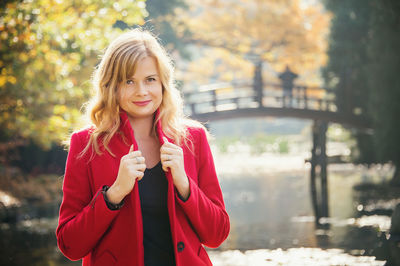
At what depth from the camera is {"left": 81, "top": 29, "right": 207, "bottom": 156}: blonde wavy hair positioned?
2164 mm

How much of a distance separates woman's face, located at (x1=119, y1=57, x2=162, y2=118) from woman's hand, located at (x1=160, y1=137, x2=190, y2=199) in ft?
0.74

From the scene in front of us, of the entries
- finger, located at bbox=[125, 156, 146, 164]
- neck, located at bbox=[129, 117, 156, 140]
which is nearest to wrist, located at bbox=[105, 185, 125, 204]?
finger, located at bbox=[125, 156, 146, 164]

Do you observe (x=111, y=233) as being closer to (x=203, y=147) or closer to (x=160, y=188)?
(x=160, y=188)

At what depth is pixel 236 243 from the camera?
10586 millimetres

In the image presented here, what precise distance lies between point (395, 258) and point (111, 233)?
720cm

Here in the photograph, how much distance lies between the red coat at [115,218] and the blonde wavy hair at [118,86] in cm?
5

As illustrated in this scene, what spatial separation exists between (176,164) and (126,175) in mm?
192

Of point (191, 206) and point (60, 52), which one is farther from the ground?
point (60, 52)

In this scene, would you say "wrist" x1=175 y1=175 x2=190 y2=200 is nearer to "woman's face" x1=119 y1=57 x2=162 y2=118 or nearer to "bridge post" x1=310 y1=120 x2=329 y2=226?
"woman's face" x1=119 y1=57 x2=162 y2=118

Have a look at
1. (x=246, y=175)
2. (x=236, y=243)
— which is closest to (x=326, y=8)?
(x=246, y=175)

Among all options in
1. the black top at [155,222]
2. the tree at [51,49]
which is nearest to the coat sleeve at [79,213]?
the black top at [155,222]

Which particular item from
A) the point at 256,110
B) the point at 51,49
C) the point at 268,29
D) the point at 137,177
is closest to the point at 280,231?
the point at 51,49

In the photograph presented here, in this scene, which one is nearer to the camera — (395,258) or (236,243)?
(395,258)

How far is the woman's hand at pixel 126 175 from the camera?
1990mm
